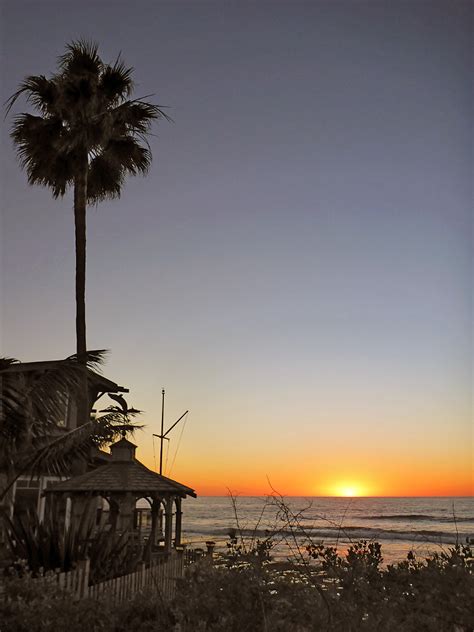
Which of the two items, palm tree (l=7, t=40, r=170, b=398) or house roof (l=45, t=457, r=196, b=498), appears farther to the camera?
palm tree (l=7, t=40, r=170, b=398)

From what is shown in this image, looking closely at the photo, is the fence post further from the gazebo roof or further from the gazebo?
the gazebo roof

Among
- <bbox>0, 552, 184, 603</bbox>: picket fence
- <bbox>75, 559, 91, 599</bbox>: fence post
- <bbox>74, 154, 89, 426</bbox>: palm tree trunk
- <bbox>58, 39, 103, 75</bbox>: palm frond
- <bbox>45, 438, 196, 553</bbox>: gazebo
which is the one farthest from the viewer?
<bbox>58, 39, 103, 75</bbox>: palm frond

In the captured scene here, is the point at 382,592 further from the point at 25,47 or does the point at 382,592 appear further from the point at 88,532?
the point at 25,47

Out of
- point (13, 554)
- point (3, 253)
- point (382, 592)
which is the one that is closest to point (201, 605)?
point (382, 592)

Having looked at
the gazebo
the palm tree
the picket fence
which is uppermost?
the palm tree

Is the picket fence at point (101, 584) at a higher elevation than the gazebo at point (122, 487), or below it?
below

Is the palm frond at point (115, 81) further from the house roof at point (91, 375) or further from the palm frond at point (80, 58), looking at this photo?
the house roof at point (91, 375)

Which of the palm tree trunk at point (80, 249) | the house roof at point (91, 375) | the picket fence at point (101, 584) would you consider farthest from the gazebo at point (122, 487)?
the picket fence at point (101, 584)

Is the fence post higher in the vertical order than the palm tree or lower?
lower

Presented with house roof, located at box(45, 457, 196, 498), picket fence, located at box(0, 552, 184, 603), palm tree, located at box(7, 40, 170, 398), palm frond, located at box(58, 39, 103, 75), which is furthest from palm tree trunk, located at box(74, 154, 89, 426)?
picket fence, located at box(0, 552, 184, 603)

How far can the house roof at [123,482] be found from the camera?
18.1 meters

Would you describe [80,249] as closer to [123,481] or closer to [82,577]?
[123,481]

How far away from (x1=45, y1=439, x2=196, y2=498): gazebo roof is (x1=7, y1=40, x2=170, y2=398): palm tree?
5.95 m

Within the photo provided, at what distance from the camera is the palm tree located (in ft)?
78.5
